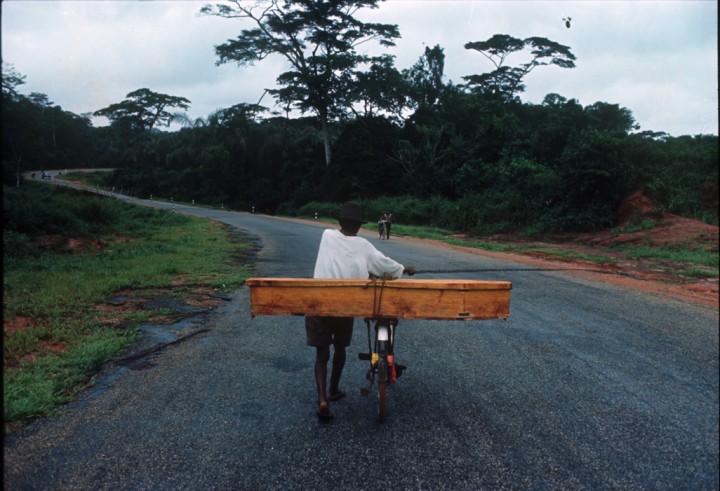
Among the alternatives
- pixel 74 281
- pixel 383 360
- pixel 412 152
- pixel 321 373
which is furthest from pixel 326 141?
pixel 383 360

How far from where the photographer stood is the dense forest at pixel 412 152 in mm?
21391

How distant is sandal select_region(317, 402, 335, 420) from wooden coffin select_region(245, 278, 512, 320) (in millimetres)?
712

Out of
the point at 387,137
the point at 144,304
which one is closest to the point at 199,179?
the point at 387,137

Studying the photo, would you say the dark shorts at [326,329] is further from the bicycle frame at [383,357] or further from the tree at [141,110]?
the tree at [141,110]

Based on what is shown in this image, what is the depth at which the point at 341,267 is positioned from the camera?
3736 mm

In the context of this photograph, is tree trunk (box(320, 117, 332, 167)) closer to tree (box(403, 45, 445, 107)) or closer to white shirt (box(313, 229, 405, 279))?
tree (box(403, 45, 445, 107))

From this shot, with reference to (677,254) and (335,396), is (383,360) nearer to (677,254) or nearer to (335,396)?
(335,396)

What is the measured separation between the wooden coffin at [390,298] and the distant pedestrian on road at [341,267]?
0.29 metres

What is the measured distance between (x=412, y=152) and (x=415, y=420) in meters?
34.1

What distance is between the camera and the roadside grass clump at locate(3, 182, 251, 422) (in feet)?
15.1

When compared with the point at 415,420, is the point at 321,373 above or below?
above

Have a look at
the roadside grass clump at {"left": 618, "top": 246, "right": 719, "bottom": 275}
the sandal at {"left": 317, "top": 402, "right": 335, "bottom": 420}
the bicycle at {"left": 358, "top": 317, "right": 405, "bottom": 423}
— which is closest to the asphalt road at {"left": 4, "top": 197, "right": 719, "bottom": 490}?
the sandal at {"left": 317, "top": 402, "right": 335, "bottom": 420}

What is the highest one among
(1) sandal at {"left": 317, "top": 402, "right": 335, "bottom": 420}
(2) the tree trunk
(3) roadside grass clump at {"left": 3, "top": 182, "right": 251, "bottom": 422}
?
(2) the tree trunk

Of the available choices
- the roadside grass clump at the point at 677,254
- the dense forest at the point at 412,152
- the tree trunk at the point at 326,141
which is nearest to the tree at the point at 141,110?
the dense forest at the point at 412,152
